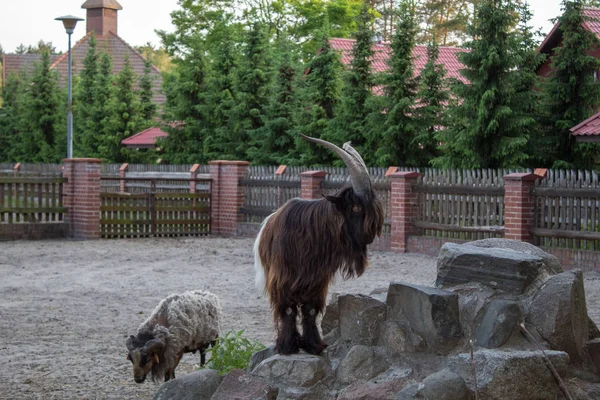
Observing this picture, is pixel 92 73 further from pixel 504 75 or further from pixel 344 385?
pixel 344 385

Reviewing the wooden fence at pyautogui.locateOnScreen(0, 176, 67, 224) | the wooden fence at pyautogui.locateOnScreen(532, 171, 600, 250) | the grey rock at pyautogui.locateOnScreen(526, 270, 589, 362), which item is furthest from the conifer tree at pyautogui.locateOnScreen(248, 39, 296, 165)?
the grey rock at pyautogui.locateOnScreen(526, 270, 589, 362)

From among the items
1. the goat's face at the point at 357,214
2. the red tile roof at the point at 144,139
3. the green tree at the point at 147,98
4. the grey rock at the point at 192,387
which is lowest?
the grey rock at the point at 192,387

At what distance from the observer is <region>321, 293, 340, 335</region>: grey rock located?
248 inches

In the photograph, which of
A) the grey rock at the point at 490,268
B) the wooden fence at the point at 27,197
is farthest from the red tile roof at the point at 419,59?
the grey rock at the point at 490,268

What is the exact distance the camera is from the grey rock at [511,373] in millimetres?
5133

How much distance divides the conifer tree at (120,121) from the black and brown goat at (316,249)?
1334 inches

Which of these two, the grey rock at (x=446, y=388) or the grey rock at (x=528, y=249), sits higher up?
the grey rock at (x=528, y=249)

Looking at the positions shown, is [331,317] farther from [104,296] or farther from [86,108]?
[86,108]

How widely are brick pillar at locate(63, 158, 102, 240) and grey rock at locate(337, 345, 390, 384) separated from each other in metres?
15.0

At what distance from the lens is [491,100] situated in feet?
65.2

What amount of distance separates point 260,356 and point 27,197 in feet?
49.2

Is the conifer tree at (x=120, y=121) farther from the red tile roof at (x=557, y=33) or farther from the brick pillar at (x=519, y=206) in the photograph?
the brick pillar at (x=519, y=206)

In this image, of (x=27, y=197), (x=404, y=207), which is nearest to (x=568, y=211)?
(x=404, y=207)

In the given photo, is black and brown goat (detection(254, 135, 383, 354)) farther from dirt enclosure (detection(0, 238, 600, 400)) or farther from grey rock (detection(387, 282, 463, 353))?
dirt enclosure (detection(0, 238, 600, 400))
